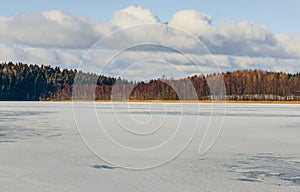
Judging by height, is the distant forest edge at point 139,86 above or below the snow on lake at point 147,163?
above

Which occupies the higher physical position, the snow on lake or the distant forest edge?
the distant forest edge

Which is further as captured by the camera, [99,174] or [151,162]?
[151,162]

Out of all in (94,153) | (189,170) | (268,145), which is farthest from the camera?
(268,145)

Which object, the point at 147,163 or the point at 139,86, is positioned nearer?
the point at 147,163

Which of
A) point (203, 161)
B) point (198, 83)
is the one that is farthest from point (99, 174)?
point (198, 83)

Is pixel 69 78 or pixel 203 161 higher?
pixel 69 78

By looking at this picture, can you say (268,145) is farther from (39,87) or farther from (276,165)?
(39,87)

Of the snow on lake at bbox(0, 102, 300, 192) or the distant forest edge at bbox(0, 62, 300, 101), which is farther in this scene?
the distant forest edge at bbox(0, 62, 300, 101)

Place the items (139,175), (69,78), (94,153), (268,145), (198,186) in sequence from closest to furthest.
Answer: (198,186)
(139,175)
(94,153)
(268,145)
(69,78)

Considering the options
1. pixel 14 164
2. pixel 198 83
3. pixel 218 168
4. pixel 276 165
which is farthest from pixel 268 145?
pixel 198 83

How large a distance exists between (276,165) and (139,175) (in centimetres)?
321

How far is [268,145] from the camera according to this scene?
12.7m

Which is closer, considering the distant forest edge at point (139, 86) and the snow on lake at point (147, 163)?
the snow on lake at point (147, 163)

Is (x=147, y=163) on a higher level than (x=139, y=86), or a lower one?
lower
